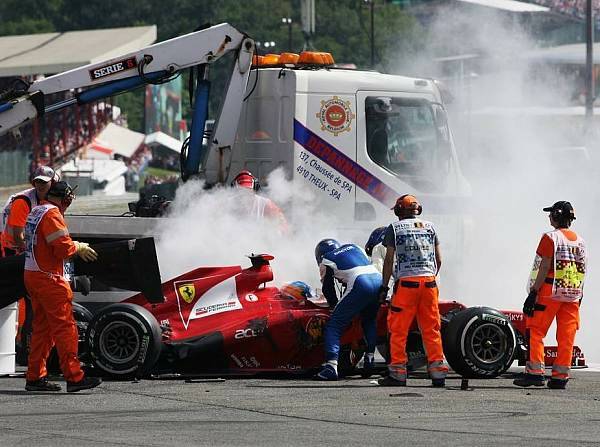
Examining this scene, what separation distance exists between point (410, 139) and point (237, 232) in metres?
2.48

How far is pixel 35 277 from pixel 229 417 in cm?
226

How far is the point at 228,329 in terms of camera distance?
39.6 feet

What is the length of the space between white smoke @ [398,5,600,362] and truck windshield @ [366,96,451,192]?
732mm

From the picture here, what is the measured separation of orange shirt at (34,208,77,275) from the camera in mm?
11078

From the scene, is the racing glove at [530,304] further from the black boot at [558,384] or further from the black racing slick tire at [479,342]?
the black boot at [558,384]

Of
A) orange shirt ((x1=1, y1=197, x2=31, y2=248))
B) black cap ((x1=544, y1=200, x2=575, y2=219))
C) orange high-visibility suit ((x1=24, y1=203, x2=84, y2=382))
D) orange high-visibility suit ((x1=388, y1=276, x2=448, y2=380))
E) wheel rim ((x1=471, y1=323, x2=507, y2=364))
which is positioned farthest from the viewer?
orange shirt ((x1=1, y1=197, x2=31, y2=248))

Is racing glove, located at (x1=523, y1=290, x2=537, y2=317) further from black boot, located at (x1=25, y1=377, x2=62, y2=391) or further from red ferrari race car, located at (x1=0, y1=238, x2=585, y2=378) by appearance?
black boot, located at (x1=25, y1=377, x2=62, y2=391)

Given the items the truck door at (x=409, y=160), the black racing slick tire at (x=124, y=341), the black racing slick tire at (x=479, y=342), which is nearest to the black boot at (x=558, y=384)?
the black racing slick tire at (x=479, y=342)

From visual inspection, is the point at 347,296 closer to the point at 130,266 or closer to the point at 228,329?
the point at 228,329

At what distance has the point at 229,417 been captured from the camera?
9750mm

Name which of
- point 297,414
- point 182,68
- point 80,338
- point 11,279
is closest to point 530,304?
point 297,414

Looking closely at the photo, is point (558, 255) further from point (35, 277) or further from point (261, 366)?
point (35, 277)

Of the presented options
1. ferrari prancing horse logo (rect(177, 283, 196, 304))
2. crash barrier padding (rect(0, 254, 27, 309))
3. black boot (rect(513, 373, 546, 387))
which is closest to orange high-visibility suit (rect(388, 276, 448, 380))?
black boot (rect(513, 373, 546, 387))

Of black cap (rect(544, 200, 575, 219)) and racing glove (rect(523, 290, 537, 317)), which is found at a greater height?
black cap (rect(544, 200, 575, 219))
